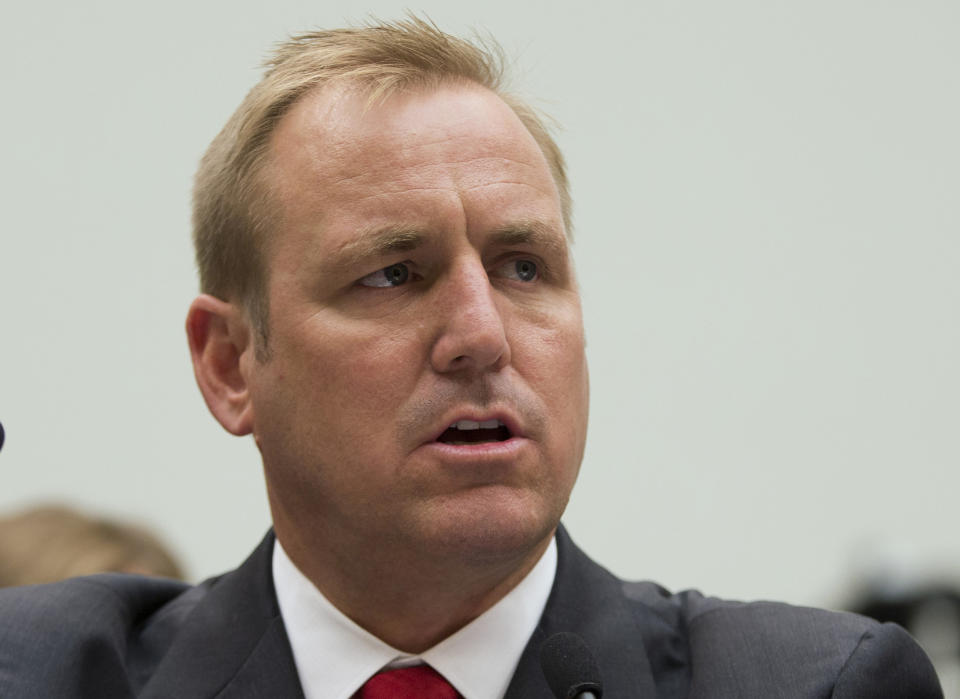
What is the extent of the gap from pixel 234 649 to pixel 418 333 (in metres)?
0.70

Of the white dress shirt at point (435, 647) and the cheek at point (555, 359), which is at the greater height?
the cheek at point (555, 359)

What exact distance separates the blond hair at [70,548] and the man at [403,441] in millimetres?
998

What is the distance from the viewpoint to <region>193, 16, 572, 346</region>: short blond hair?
249 centimetres

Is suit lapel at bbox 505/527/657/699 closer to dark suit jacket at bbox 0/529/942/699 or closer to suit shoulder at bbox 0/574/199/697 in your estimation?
dark suit jacket at bbox 0/529/942/699

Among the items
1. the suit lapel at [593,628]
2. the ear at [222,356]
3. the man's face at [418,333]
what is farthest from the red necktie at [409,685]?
Result: the ear at [222,356]

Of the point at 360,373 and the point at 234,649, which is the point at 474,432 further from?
the point at 234,649

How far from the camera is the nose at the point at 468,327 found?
84.8 inches

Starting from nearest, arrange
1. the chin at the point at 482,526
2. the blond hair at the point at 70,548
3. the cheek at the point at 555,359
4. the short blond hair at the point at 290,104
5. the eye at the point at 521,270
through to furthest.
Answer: the chin at the point at 482,526 < the cheek at the point at 555,359 < the eye at the point at 521,270 < the short blond hair at the point at 290,104 < the blond hair at the point at 70,548

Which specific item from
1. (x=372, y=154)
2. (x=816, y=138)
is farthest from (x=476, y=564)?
(x=816, y=138)

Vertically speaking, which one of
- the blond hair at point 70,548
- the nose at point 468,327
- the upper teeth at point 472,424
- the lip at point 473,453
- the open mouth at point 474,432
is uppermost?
the nose at point 468,327

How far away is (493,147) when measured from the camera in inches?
95.3

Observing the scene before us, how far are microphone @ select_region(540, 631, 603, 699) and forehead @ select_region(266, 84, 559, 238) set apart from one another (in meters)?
0.79

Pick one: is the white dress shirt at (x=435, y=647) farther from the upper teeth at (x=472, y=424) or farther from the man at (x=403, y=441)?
the upper teeth at (x=472, y=424)

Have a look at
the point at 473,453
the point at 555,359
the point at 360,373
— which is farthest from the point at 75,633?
the point at 555,359
